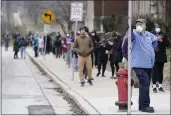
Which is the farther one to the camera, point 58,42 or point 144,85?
point 58,42

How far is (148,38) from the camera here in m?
10.6

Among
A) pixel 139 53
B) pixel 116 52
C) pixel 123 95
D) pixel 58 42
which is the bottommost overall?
pixel 58 42

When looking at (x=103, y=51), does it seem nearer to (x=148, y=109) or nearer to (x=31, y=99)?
(x=31, y=99)

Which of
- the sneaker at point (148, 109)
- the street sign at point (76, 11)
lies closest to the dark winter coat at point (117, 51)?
the street sign at point (76, 11)

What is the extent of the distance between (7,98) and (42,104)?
4.87 feet

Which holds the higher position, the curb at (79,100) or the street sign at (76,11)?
the street sign at (76,11)

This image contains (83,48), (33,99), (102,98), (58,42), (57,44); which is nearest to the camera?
(102,98)

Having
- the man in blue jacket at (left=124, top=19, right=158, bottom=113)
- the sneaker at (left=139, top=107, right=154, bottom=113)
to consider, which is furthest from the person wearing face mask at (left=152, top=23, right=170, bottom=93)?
the sneaker at (left=139, top=107, right=154, bottom=113)

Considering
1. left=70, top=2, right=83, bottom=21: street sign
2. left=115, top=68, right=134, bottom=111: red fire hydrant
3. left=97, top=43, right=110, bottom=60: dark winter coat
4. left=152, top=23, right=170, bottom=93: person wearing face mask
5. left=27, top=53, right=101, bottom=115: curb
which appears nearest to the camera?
left=115, top=68, right=134, bottom=111: red fire hydrant

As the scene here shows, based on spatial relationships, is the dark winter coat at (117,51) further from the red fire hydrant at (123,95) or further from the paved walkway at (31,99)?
the red fire hydrant at (123,95)

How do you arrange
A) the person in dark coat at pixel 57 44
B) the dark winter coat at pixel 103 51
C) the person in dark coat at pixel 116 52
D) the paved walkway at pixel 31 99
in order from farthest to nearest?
1. the person in dark coat at pixel 57 44
2. the dark winter coat at pixel 103 51
3. the person in dark coat at pixel 116 52
4. the paved walkway at pixel 31 99

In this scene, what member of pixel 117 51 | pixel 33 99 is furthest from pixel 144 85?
pixel 117 51

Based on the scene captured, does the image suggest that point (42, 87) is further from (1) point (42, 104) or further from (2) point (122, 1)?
(2) point (122, 1)

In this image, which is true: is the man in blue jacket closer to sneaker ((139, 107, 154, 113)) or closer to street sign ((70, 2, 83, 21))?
sneaker ((139, 107, 154, 113))
